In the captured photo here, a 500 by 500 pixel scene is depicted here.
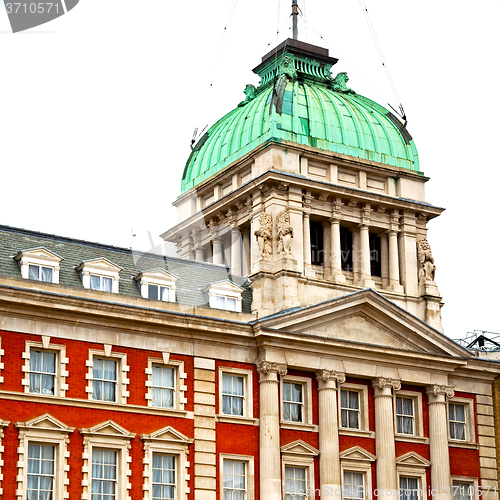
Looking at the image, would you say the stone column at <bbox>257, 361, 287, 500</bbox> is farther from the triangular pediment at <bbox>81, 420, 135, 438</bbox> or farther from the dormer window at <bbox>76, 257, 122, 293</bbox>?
the dormer window at <bbox>76, 257, 122, 293</bbox>

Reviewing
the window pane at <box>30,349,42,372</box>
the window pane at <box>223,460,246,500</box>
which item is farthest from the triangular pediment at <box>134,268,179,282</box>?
the window pane at <box>223,460,246,500</box>

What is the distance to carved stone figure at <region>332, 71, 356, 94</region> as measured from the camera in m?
58.2

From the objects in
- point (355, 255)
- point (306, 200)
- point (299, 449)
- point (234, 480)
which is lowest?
point (234, 480)

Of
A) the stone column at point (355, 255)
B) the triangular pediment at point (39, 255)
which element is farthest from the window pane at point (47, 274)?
the stone column at point (355, 255)

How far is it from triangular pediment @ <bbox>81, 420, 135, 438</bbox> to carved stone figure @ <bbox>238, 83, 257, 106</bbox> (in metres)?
21.9

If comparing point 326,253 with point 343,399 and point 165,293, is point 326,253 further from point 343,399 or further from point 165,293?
point 165,293

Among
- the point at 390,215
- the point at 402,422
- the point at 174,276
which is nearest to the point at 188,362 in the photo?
the point at 174,276

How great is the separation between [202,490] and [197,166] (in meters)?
20.4

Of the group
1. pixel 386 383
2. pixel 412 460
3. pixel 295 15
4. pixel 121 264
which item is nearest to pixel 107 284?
pixel 121 264

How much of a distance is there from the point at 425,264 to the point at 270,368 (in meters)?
Result: 11.7

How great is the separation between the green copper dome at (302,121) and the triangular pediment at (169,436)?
15674mm

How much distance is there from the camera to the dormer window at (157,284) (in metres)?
46.9

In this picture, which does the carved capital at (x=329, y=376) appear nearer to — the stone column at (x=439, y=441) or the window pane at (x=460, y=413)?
the stone column at (x=439, y=441)

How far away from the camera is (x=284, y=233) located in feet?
164
